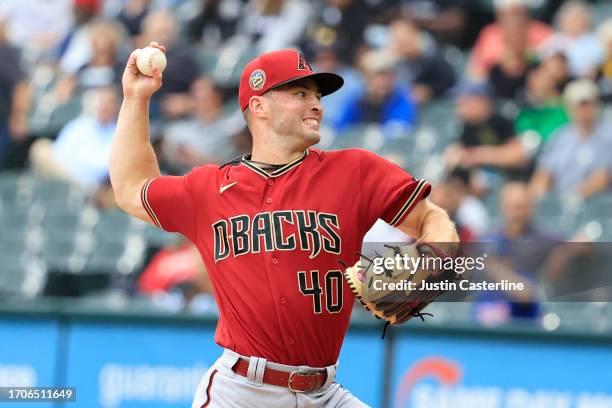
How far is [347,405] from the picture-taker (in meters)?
4.30

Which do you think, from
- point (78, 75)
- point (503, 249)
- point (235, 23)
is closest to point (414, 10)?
point (235, 23)

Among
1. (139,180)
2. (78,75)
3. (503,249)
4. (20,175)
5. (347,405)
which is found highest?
(78,75)

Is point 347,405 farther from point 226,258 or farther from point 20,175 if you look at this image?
point 20,175

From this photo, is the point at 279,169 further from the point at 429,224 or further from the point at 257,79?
the point at 429,224

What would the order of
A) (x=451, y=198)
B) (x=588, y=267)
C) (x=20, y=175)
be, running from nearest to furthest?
(x=588, y=267), (x=451, y=198), (x=20, y=175)

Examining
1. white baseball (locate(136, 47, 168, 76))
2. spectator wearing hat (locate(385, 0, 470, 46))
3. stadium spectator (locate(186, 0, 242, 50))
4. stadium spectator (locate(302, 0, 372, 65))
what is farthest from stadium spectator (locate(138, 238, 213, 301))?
white baseball (locate(136, 47, 168, 76))

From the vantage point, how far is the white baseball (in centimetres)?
450

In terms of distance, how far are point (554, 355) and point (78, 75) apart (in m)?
6.50

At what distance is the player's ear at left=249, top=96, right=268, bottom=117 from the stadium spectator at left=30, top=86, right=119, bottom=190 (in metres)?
5.93

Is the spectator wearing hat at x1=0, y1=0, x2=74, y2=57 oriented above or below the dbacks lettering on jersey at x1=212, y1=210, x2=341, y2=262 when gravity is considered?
above

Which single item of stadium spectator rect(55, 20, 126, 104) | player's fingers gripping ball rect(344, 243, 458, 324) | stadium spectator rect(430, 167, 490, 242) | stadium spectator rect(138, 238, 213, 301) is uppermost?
stadium spectator rect(55, 20, 126, 104)

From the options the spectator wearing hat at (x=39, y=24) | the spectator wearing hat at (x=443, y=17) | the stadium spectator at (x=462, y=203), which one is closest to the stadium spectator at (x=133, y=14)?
the spectator wearing hat at (x=39, y=24)

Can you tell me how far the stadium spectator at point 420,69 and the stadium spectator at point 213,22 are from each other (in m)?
1.90

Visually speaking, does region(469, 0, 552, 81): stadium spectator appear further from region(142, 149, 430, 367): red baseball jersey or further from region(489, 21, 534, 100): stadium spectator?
region(142, 149, 430, 367): red baseball jersey
